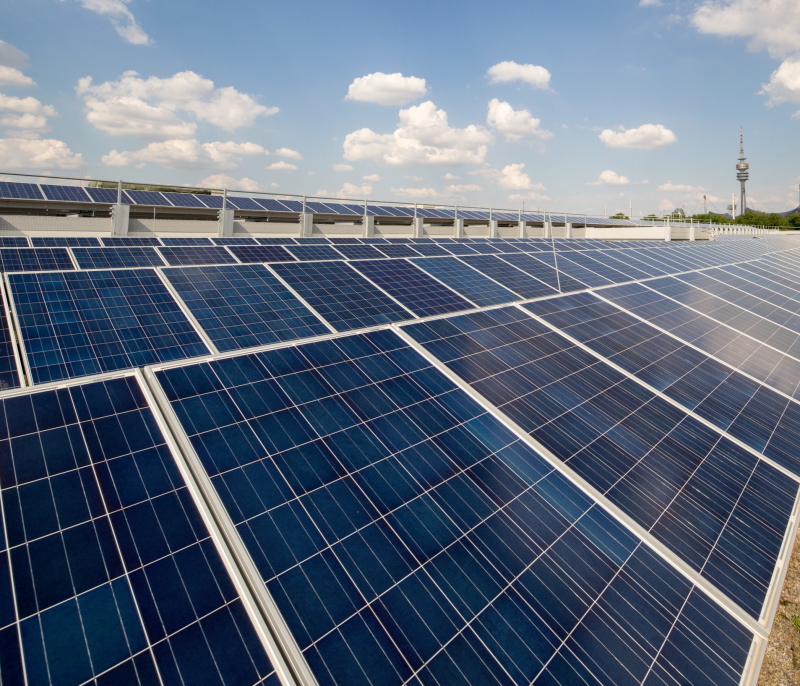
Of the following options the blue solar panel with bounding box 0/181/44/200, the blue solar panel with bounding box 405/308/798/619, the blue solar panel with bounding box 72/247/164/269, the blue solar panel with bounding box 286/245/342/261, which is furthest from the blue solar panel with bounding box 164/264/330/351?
the blue solar panel with bounding box 0/181/44/200

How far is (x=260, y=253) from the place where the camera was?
647 inches

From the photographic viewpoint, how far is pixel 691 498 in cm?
713

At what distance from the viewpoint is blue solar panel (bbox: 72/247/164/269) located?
498 inches

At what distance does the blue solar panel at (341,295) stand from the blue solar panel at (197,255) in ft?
9.35

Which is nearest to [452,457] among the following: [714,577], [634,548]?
[634,548]

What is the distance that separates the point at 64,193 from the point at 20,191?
2305 mm

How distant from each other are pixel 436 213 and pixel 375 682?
42.9m

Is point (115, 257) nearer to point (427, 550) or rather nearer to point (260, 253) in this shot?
point (260, 253)

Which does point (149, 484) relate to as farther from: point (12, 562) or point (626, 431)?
point (626, 431)

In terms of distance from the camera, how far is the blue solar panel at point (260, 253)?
49.8 ft

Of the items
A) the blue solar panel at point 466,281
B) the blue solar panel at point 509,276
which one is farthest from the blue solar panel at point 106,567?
the blue solar panel at point 509,276

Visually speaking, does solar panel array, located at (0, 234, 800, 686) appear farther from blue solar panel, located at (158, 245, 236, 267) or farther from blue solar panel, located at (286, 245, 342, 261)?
blue solar panel, located at (286, 245, 342, 261)

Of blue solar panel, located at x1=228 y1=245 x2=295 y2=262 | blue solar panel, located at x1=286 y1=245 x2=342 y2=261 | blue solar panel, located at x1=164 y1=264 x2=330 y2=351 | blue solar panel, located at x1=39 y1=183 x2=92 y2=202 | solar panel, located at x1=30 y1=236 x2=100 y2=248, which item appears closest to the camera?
blue solar panel, located at x1=164 y1=264 x2=330 y2=351

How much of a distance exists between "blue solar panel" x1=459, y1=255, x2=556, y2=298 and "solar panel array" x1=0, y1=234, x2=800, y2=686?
3.93m
